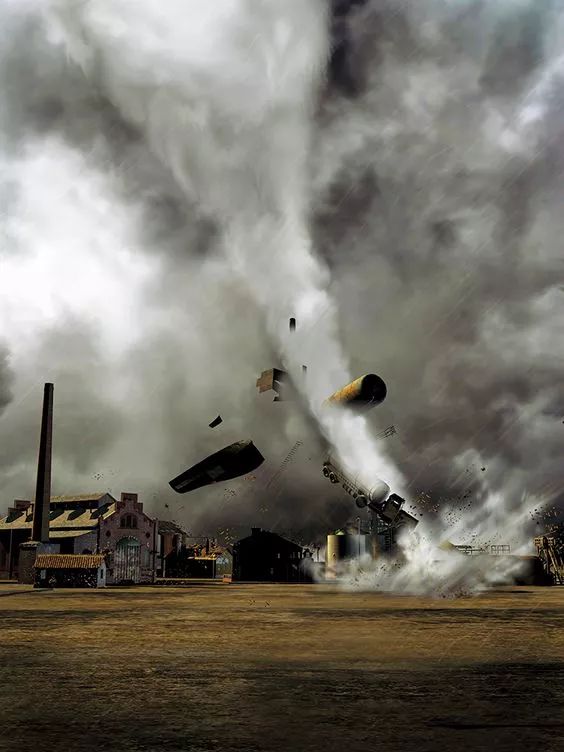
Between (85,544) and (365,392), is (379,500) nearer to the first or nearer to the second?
(365,392)

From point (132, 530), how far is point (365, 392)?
58036mm

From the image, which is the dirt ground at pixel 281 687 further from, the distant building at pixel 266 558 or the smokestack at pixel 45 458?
the distant building at pixel 266 558

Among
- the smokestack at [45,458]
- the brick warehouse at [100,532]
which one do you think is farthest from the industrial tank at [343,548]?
the smokestack at [45,458]

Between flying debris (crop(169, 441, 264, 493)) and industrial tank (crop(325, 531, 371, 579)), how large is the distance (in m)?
44.8

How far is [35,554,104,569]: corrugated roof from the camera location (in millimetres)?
62297

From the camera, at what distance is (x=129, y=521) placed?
86.9 m

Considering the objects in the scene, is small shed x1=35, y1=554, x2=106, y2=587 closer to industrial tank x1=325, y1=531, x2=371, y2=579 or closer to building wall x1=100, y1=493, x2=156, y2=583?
building wall x1=100, y1=493, x2=156, y2=583

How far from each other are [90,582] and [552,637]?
50.9 meters

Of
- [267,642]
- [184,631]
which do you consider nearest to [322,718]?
[267,642]

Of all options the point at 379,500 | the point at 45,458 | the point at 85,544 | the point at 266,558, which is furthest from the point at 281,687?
the point at 266,558

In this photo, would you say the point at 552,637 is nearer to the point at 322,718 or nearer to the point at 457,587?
the point at 322,718

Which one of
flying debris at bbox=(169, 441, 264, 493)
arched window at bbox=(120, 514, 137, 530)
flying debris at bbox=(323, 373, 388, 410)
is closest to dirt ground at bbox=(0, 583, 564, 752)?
flying debris at bbox=(323, 373, 388, 410)

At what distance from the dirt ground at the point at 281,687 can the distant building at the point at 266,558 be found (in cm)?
6295

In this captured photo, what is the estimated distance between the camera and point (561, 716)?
9453 mm
